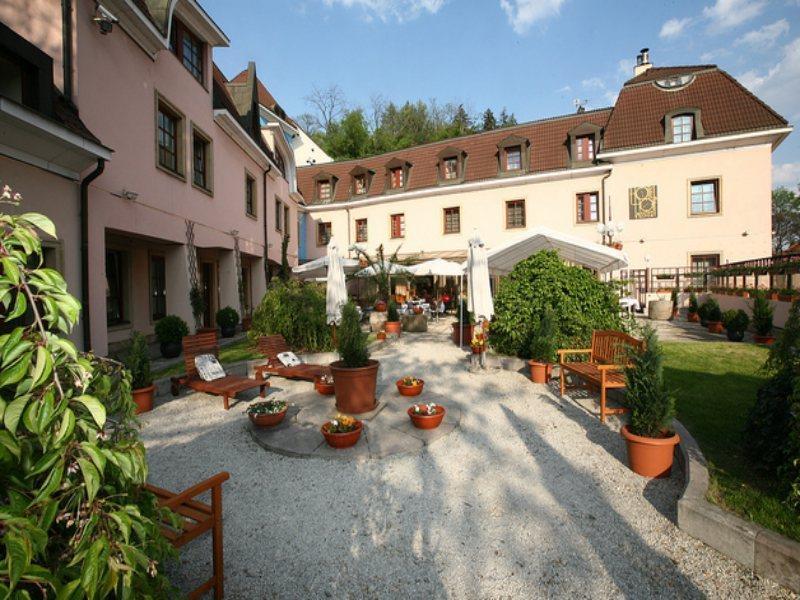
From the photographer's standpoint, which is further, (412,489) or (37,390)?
(412,489)

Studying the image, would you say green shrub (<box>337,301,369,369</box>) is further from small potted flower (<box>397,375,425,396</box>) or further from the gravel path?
the gravel path

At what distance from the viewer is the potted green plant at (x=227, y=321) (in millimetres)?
12586

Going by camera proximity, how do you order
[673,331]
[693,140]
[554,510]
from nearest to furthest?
[554,510], [673,331], [693,140]

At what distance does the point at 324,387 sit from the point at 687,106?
21.6 metres

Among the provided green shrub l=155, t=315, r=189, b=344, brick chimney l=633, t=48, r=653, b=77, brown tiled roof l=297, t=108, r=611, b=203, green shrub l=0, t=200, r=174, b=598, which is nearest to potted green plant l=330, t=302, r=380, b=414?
Answer: green shrub l=0, t=200, r=174, b=598

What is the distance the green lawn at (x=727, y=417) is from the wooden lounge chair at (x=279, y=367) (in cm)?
515

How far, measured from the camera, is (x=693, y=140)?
17.2 metres

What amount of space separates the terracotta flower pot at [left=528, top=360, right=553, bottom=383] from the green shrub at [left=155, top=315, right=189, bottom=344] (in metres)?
8.06

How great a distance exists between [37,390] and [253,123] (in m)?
17.0

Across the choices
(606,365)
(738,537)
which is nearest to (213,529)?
(738,537)

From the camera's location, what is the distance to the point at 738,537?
256cm

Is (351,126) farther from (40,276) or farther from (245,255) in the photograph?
(40,276)

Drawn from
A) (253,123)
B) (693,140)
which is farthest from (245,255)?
(693,140)

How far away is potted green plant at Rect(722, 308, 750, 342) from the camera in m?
10.5
